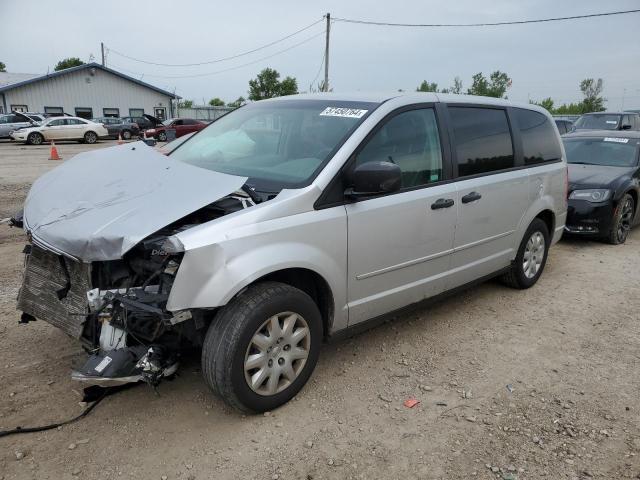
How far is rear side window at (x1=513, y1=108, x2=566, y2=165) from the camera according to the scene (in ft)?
15.5

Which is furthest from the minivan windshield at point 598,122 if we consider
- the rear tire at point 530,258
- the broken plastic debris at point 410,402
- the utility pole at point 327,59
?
the utility pole at point 327,59

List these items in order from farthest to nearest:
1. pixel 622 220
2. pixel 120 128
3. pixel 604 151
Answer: pixel 120 128
pixel 604 151
pixel 622 220

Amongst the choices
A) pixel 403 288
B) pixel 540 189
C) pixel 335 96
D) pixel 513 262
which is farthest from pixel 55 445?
pixel 540 189

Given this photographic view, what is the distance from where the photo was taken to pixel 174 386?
3.27m

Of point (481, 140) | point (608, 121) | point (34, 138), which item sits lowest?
point (34, 138)

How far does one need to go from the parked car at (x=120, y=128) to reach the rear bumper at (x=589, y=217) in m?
27.1

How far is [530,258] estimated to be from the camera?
509cm

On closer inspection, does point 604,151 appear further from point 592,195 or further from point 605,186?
point 592,195

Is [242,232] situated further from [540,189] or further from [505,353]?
[540,189]

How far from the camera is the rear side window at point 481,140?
13.0 feet

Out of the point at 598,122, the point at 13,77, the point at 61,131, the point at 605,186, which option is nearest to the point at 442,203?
the point at 605,186

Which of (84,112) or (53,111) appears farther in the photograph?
(84,112)

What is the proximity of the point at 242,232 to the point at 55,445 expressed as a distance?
1.50 metres

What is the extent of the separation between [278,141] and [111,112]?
42.2 metres
